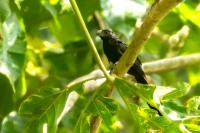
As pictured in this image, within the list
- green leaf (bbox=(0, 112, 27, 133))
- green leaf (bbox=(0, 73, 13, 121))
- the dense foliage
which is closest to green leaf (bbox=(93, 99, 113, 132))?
the dense foliage

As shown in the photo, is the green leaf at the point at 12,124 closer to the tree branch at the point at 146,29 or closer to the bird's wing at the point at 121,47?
the bird's wing at the point at 121,47

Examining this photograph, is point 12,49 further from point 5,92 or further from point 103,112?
point 103,112

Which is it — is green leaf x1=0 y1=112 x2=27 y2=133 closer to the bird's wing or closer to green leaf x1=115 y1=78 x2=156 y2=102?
the bird's wing

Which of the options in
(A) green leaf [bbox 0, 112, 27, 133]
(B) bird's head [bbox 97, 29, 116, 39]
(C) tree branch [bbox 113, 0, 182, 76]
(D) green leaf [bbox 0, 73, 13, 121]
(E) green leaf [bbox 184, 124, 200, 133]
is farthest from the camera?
(D) green leaf [bbox 0, 73, 13, 121]

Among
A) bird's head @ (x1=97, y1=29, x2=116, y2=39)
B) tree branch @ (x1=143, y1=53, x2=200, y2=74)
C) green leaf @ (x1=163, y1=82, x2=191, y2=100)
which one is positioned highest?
bird's head @ (x1=97, y1=29, x2=116, y2=39)

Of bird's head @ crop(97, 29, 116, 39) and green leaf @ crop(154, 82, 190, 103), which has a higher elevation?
bird's head @ crop(97, 29, 116, 39)

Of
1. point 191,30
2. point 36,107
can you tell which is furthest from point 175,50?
point 36,107

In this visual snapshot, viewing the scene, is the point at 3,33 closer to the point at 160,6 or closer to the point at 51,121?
the point at 51,121
